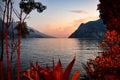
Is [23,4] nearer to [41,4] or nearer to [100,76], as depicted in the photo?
[41,4]

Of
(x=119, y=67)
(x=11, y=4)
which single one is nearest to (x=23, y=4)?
(x=11, y=4)

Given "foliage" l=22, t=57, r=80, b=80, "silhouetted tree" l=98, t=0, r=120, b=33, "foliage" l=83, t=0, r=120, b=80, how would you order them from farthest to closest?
"silhouetted tree" l=98, t=0, r=120, b=33 < "foliage" l=83, t=0, r=120, b=80 < "foliage" l=22, t=57, r=80, b=80

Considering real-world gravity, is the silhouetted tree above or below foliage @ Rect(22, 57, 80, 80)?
above

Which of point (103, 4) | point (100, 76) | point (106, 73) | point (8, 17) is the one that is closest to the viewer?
point (8, 17)

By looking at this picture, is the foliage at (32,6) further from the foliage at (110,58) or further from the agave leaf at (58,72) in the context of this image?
the agave leaf at (58,72)

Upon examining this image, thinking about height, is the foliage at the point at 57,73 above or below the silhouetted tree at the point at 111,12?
below

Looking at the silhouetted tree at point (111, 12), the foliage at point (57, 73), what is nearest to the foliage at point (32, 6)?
the silhouetted tree at point (111, 12)

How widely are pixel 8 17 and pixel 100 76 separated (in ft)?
30.3

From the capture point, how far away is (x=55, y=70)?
6.04 ft

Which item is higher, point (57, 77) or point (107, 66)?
point (57, 77)

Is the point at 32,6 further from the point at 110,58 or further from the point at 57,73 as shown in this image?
the point at 57,73

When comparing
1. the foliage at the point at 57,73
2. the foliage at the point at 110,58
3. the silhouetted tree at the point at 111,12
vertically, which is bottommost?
the foliage at the point at 110,58

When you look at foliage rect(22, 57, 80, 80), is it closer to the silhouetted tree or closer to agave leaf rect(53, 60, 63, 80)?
agave leaf rect(53, 60, 63, 80)

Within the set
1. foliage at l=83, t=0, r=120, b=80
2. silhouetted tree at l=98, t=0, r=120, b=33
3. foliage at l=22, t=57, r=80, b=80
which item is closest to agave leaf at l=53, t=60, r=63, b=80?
foliage at l=22, t=57, r=80, b=80
